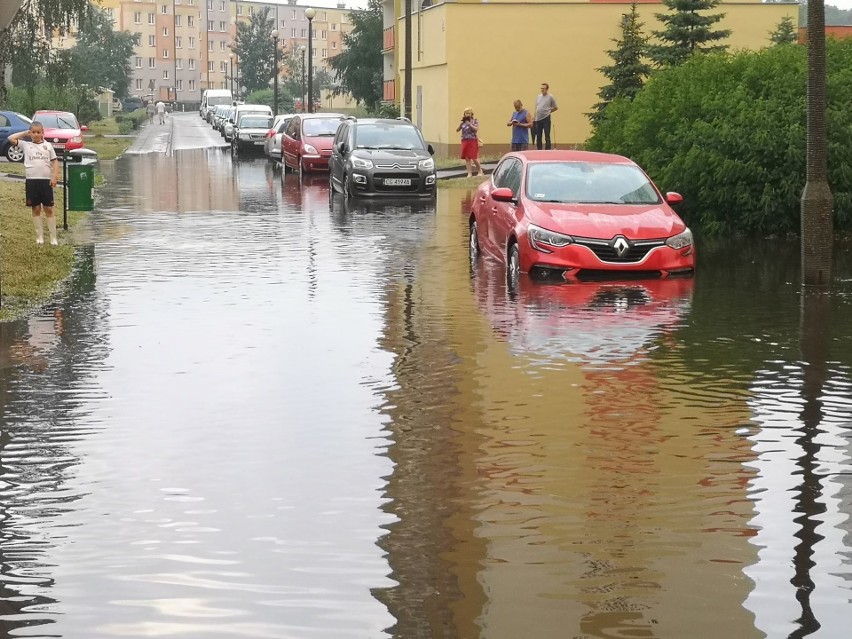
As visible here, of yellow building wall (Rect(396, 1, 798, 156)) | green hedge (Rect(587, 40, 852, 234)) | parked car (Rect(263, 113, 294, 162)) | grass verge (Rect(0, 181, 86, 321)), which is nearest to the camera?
grass verge (Rect(0, 181, 86, 321))

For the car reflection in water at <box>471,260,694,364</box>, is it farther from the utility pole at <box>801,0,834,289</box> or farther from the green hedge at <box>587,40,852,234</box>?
the green hedge at <box>587,40,852,234</box>

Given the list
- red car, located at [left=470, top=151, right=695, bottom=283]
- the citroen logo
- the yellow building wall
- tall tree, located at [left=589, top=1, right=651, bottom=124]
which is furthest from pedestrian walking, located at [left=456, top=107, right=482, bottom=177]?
the citroen logo

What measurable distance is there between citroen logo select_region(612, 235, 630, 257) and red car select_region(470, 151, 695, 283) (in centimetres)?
1

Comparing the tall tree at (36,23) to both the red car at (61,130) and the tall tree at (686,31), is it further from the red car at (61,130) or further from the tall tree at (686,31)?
the tall tree at (686,31)

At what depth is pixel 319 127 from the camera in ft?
146

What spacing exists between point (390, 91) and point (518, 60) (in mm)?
27239

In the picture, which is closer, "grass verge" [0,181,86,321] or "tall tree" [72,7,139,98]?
"grass verge" [0,181,86,321]

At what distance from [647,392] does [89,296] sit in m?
7.41

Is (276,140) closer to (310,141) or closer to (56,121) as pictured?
(56,121)

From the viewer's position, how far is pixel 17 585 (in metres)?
6.26

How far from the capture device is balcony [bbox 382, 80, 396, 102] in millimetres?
77812

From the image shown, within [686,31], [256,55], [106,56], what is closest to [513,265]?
[686,31]

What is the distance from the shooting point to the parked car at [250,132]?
61625mm

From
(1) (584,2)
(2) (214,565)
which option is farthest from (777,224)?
(1) (584,2)
